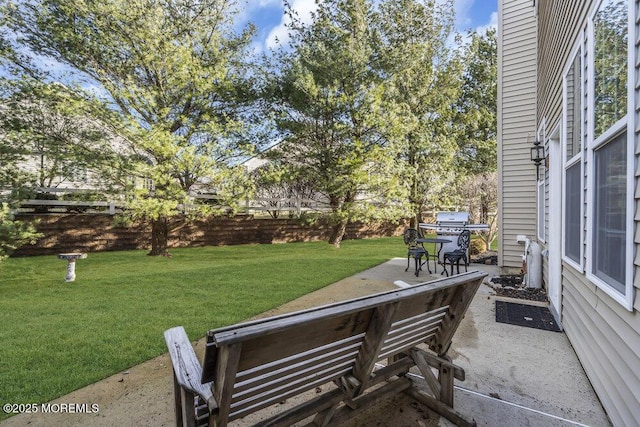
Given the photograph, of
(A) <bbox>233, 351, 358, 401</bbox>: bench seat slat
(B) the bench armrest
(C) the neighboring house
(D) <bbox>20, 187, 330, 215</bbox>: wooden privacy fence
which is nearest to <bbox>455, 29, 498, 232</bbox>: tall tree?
(C) the neighboring house

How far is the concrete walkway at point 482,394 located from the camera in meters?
2.03

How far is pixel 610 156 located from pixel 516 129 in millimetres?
5416

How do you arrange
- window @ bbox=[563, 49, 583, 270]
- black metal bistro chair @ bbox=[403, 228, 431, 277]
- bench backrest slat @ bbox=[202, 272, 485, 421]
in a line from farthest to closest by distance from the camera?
black metal bistro chair @ bbox=[403, 228, 431, 277]
window @ bbox=[563, 49, 583, 270]
bench backrest slat @ bbox=[202, 272, 485, 421]

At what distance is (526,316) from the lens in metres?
4.12

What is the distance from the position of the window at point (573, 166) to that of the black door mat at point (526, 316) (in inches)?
37.6

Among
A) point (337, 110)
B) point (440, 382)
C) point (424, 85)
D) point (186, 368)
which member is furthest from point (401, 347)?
point (424, 85)

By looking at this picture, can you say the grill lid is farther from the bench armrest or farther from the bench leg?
the bench armrest

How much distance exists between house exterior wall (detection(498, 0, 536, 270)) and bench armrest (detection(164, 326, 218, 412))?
6.84 meters

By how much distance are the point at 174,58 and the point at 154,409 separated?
309 inches

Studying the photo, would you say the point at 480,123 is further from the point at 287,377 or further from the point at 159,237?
the point at 287,377

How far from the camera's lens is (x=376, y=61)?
37.7 feet

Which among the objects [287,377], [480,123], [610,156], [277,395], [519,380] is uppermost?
[480,123]

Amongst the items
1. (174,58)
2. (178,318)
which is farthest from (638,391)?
(174,58)

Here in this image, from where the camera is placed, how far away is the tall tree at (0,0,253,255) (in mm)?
7277
